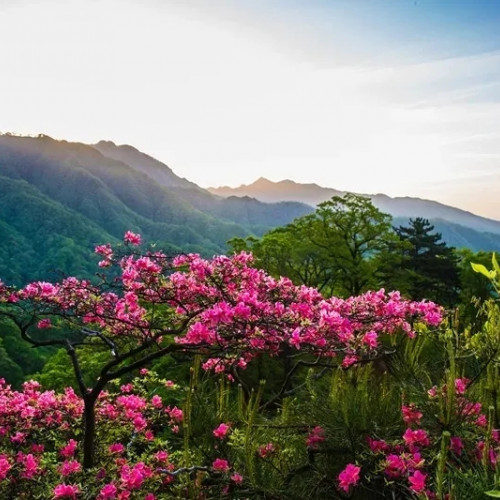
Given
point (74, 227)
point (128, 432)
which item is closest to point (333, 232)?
point (128, 432)

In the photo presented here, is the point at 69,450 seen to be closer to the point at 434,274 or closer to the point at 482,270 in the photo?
the point at 482,270

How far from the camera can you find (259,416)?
6414mm

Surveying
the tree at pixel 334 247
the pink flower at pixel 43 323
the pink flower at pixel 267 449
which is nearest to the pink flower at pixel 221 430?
the pink flower at pixel 267 449

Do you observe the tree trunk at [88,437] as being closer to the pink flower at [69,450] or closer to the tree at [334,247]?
the pink flower at [69,450]

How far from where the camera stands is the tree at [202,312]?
614cm

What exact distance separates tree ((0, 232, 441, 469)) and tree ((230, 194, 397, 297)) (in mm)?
25301

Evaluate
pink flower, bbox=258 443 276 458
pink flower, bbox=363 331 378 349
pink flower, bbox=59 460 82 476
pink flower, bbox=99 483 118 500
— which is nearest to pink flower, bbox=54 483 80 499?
pink flower, bbox=99 483 118 500

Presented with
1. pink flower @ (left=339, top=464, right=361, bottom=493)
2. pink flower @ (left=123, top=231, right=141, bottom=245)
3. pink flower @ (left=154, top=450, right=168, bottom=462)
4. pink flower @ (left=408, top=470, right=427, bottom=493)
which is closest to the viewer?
pink flower @ (left=408, top=470, right=427, bottom=493)

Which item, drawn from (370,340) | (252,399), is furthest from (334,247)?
(252,399)

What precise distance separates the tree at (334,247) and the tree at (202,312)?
25.3 metres

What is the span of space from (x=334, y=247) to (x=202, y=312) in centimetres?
2920

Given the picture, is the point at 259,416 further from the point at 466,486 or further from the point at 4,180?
the point at 4,180

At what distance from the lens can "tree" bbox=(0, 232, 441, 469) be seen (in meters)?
6.14

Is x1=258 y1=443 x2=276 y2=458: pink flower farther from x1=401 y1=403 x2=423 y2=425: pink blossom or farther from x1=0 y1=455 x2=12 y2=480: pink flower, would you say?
x1=0 y1=455 x2=12 y2=480: pink flower
